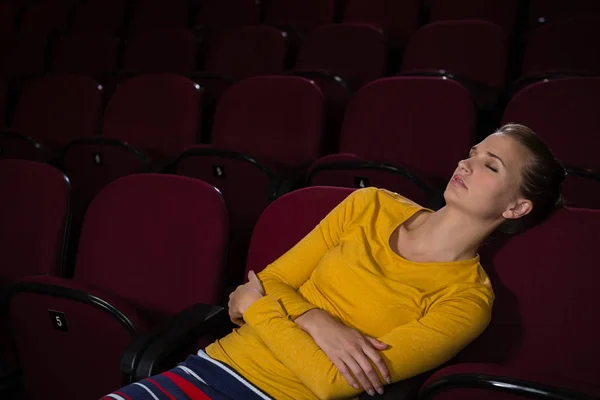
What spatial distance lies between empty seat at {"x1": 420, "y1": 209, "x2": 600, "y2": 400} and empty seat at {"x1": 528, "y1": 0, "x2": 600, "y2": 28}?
75 centimetres

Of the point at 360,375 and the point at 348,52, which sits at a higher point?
the point at 348,52

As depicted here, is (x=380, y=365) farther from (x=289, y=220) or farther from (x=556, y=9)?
(x=556, y=9)

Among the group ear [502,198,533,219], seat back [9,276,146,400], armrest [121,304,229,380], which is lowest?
seat back [9,276,146,400]

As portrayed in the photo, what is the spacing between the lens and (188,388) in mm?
375

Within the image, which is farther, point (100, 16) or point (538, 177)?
point (100, 16)

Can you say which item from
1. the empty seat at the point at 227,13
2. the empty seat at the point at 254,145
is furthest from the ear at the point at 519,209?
the empty seat at the point at 227,13

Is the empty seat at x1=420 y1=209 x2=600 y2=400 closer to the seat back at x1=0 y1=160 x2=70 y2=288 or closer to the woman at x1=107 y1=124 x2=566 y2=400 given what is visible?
the woman at x1=107 y1=124 x2=566 y2=400

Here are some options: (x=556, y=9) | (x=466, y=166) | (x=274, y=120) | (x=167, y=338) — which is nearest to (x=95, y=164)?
(x=274, y=120)

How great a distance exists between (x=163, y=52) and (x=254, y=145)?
1.71 ft

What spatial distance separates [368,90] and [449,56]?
26cm

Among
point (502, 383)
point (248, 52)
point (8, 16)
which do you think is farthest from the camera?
point (8, 16)

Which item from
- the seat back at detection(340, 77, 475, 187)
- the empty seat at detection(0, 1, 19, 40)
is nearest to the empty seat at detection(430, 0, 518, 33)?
the seat back at detection(340, 77, 475, 187)

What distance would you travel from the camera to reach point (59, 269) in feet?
1.93

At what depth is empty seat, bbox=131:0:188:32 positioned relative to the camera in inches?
57.9
